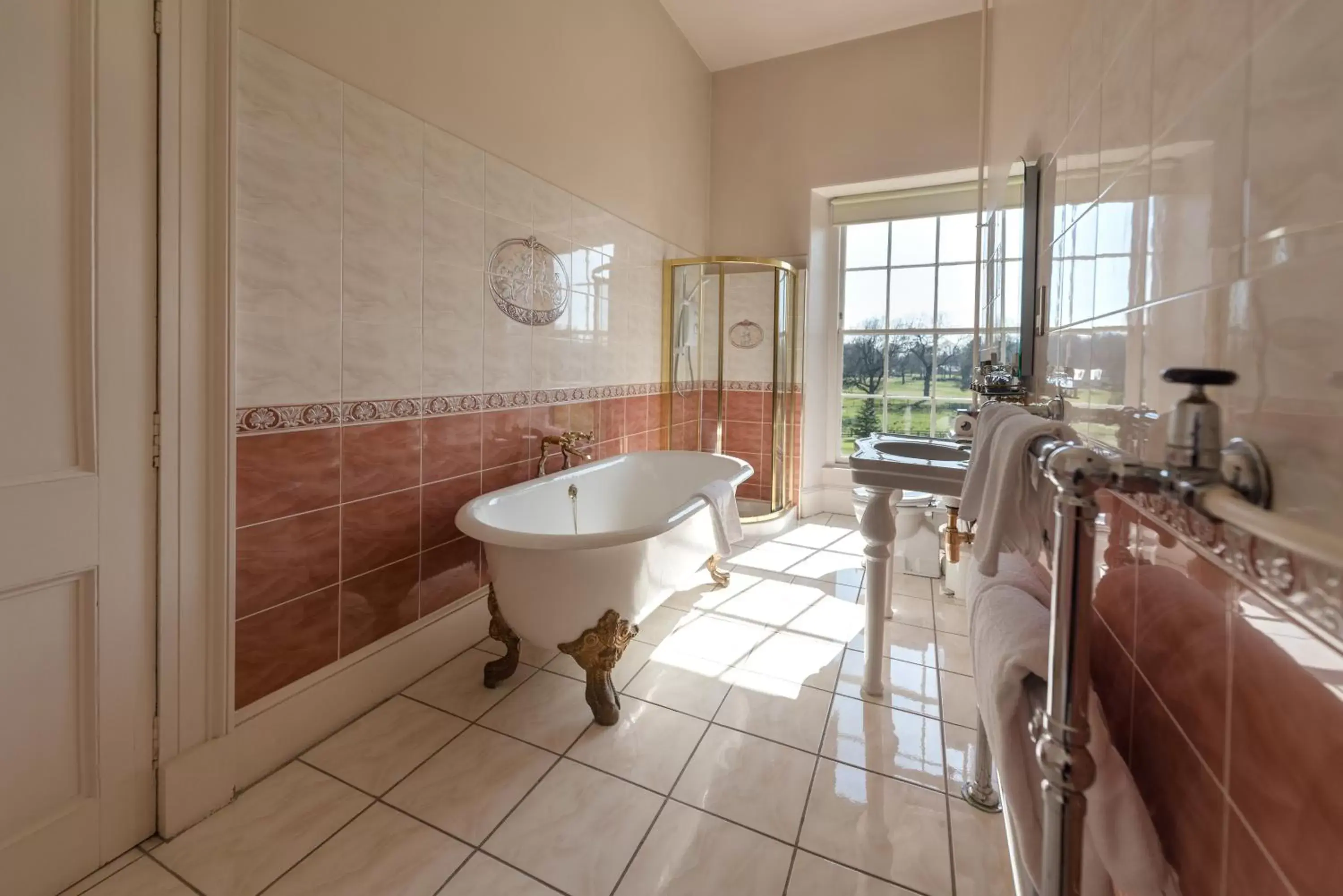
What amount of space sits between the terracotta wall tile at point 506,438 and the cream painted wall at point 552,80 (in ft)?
3.45

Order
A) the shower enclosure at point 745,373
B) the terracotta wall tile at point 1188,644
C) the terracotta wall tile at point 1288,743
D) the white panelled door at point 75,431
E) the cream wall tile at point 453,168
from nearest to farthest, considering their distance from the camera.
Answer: the terracotta wall tile at point 1288,743 → the terracotta wall tile at point 1188,644 → the white panelled door at point 75,431 → the cream wall tile at point 453,168 → the shower enclosure at point 745,373

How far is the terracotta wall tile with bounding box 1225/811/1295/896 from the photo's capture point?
47 cm

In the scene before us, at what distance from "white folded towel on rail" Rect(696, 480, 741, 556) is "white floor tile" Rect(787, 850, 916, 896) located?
99 centimetres

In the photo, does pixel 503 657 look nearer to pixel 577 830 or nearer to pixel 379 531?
pixel 379 531

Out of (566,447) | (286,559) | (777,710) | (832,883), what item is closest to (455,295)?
(566,447)

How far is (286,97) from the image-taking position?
1485 millimetres

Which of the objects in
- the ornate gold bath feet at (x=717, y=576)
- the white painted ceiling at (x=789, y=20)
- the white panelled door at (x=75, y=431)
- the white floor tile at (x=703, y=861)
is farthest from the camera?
the white painted ceiling at (x=789, y=20)

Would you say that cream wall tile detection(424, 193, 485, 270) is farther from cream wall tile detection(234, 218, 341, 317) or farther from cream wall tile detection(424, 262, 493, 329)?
cream wall tile detection(234, 218, 341, 317)

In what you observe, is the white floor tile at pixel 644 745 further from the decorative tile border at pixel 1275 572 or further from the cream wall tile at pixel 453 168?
the cream wall tile at pixel 453 168

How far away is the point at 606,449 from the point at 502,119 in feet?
5.28

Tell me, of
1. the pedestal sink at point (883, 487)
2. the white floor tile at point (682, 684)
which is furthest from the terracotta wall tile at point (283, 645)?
the pedestal sink at point (883, 487)

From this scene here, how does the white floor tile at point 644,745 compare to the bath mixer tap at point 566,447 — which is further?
the bath mixer tap at point 566,447

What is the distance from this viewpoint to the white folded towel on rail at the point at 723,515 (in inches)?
82.3

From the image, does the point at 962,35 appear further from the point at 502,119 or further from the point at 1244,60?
the point at 1244,60
